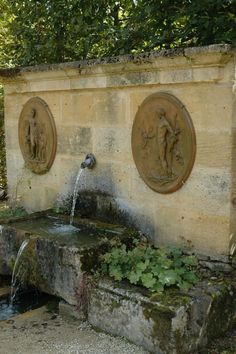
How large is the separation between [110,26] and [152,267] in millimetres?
3925

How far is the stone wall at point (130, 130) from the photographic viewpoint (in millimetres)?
4395

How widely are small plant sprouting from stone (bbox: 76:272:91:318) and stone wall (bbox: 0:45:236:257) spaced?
1.02 metres

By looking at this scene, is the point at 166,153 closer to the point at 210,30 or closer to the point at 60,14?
the point at 210,30

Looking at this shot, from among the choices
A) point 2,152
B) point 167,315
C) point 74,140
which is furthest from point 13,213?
point 2,152

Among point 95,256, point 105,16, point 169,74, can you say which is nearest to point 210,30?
point 169,74

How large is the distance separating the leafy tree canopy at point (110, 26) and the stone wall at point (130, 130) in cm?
82

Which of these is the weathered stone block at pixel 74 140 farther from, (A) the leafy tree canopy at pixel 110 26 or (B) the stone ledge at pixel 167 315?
(B) the stone ledge at pixel 167 315

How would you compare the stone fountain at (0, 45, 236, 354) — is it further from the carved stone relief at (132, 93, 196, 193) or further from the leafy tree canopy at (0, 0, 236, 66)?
the leafy tree canopy at (0, 0, 236, 66)

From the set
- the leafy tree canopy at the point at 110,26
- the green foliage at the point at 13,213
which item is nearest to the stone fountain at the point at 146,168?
the green foliage at the point at 13,213

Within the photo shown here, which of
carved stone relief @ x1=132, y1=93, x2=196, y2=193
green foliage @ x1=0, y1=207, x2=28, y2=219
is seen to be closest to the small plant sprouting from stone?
carved stone relief @ x1=132, y1=93, x2=196, y2=193

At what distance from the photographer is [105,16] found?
24.1ft

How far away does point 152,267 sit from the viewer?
4289 mm

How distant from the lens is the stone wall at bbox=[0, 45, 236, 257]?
4.39 metres

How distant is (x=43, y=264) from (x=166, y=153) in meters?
1.67
